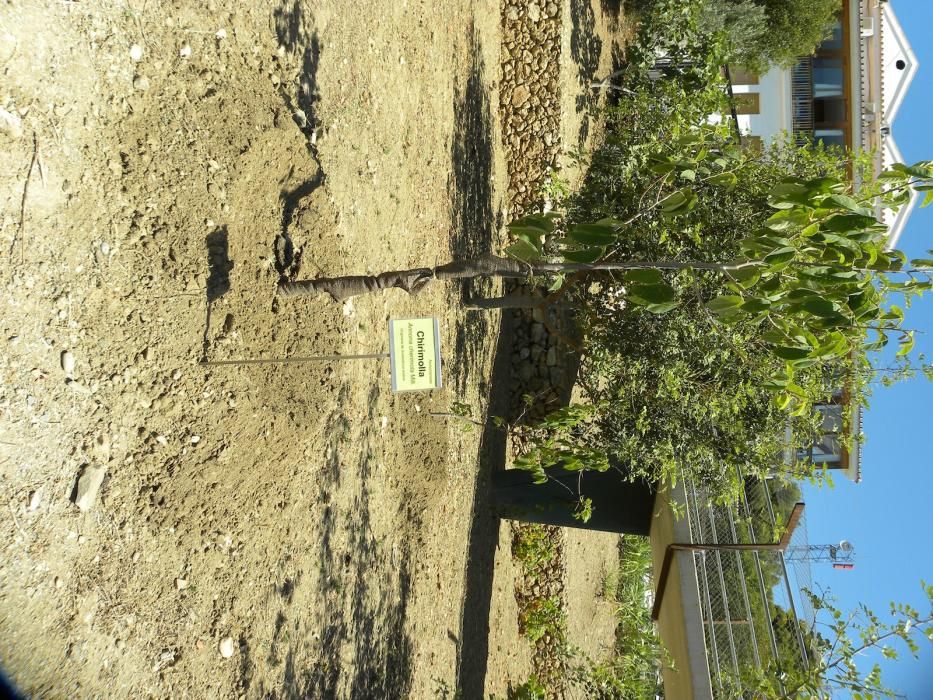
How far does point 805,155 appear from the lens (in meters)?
5.46

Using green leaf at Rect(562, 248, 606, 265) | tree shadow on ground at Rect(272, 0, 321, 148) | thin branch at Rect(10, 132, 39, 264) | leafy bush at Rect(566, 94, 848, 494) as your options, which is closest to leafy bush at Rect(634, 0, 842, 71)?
leafy bush at Rect(566, 94, 848, 494)

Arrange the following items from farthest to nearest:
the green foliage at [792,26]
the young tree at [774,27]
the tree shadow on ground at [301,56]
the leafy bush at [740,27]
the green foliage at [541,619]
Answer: the green foliage at [792,26] < the young tree at [774,27] < the leafy bush at [740,27] < the green foliage at [541,619] < the tree shadow on ground at [301,56]

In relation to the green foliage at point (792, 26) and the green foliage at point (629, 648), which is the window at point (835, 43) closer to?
the green foliage at point (792, 26)

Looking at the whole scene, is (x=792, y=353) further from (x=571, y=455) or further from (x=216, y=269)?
(x=216, y=269)

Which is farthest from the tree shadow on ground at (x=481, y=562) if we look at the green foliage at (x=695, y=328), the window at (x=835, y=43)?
the window at (x=835, y=43)

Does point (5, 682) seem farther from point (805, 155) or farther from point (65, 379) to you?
point (805, 155)

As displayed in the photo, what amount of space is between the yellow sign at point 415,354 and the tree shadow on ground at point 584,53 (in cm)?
595

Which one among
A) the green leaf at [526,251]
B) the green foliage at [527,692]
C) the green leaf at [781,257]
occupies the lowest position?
the green foliage at [527,692]

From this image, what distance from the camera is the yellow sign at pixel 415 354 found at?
4137mm

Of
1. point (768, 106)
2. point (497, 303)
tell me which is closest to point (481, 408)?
point (497, 303)

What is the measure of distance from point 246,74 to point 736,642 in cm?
607

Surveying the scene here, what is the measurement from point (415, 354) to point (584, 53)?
23.3 ft

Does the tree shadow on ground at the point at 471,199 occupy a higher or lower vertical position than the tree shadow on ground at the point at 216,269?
higher

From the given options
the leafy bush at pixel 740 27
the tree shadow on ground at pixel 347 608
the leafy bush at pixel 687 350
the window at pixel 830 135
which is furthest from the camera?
the window at pixel 830 135
